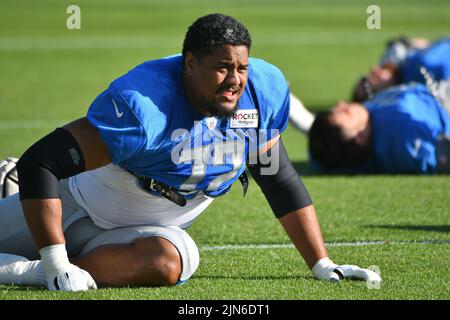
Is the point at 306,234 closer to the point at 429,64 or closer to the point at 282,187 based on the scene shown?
the point at 282,187

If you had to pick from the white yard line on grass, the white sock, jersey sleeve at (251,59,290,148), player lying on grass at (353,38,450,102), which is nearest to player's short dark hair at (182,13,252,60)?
jersey sleeve at (251,59,290,148)

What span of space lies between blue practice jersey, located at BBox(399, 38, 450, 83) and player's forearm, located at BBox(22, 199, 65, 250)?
5.09 m

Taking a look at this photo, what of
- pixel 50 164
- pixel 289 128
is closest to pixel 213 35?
pixel 50 164

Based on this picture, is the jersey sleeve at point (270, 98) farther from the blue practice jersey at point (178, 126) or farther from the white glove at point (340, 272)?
the white glove at point (340, 272)

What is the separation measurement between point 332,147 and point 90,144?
368cm

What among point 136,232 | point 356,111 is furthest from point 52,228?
point 356,111

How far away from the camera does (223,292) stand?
418 centimetres

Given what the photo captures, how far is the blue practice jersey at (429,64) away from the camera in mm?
8414

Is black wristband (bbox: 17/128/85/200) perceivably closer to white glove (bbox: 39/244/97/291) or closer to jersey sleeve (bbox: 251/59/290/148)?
white glove (bbox: 39/244/97/291)

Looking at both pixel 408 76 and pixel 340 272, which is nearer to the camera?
pixel 340 272

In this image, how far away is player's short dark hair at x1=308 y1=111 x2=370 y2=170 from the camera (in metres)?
7.45

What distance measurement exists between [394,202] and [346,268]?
2.09m

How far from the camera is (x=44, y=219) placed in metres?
4.00

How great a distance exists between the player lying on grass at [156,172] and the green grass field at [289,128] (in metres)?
0.14
